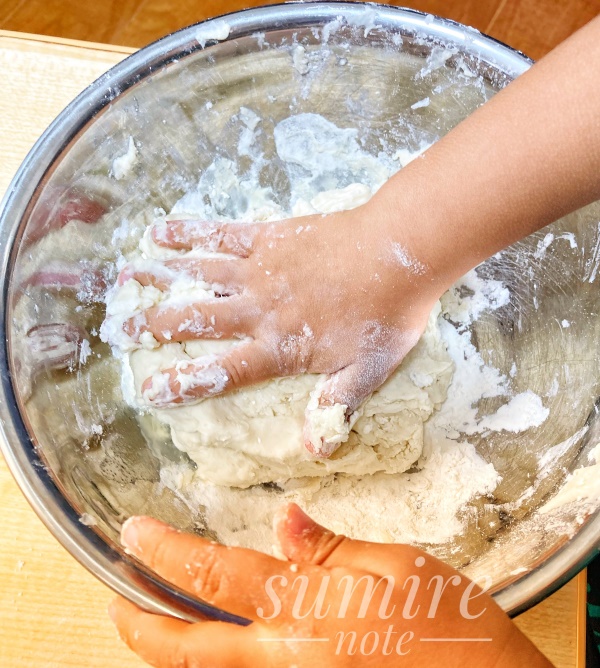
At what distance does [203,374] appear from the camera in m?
0.93

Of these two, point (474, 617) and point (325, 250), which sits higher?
point (325, 250)

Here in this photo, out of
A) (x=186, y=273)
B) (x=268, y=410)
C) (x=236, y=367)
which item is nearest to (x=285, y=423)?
(x=268, y=410)

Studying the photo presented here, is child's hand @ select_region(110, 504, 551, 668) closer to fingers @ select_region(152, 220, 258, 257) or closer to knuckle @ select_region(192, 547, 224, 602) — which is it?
knuckle @ select_region(192, 547, 224, 602)

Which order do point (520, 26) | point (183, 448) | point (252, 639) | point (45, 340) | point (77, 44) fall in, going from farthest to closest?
point (520, 26)
point (77, 44)
point (183, 448)
point (45, 340)
point (252, 639)

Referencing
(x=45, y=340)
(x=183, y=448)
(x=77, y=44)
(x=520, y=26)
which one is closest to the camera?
(x=45, y=340)

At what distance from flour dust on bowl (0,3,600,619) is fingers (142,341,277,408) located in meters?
0.04

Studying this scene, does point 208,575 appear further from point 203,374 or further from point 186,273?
point 186,273

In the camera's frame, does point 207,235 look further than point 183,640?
Yes

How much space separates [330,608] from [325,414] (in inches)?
15.5

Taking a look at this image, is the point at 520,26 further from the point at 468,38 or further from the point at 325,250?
the point at 325,250

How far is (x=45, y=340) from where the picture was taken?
897mm

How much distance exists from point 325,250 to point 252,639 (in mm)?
548

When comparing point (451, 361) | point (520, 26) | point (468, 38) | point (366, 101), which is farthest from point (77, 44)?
point (520, 26)

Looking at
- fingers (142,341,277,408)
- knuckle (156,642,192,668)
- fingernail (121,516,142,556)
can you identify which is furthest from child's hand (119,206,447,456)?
knuckle (156,642,192,668)
